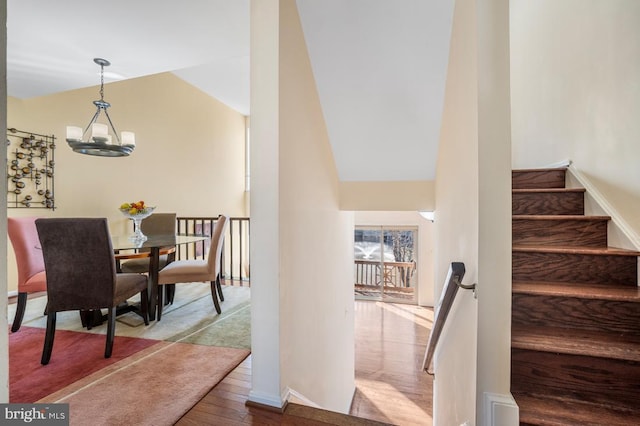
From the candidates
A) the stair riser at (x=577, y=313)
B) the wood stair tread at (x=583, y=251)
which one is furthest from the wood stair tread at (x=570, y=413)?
A: the wood stair tread at (x=583, y=251)

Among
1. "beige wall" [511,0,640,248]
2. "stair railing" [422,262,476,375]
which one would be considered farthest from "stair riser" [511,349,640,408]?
"beige wall" [511,0,640,248]

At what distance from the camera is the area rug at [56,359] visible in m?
1.62

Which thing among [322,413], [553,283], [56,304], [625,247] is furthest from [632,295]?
[56,304]

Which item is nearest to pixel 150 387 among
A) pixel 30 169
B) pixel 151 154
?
pixel 30 169

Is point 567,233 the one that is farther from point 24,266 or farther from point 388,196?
point 24,266

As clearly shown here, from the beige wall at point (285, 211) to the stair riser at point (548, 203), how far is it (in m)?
1.58

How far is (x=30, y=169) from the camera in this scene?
3.32 meters

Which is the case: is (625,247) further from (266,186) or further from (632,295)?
(266,186)

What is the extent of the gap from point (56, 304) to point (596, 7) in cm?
452

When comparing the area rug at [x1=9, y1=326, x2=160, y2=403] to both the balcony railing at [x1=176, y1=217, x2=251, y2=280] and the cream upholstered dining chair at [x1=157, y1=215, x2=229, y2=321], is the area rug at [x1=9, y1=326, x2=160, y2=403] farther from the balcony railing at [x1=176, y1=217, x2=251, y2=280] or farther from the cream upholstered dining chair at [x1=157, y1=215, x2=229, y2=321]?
the balcony railing at [x1=176, y1=217, x2=251, y2=280]

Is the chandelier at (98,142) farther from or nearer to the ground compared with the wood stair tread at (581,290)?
farther from the ground

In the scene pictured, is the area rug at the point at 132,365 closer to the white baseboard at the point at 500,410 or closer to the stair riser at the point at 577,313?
the white baseboard at the point at 500,410

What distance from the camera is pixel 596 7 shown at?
2.21m

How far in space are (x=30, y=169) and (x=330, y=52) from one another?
3.74 meters
